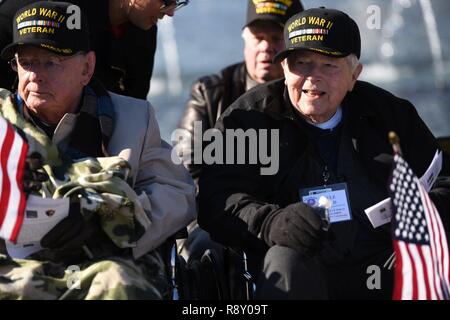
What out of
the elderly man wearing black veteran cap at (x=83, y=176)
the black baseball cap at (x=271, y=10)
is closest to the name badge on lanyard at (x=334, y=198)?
the elderly man wearing black veteran cap at (x=83, y=176)

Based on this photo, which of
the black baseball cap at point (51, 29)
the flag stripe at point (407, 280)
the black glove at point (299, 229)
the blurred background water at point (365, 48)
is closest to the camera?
the flag stripe at point (407, 280)

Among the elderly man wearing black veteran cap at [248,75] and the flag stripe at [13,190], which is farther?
the elderly man wearing black veteran cap at [248,75]

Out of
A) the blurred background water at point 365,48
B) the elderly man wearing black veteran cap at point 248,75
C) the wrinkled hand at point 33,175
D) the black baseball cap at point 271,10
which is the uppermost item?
the blurred background water at point 365,48

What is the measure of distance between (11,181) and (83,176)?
36 cm

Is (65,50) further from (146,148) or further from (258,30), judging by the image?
(258,30)

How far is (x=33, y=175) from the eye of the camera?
4.90 metres

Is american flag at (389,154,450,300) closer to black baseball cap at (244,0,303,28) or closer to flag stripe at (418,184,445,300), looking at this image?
flag stripe at (418,184,445,300)

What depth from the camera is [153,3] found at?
6176 millimetres

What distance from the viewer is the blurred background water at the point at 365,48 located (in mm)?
15258

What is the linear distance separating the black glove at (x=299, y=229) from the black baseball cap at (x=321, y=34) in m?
0.82

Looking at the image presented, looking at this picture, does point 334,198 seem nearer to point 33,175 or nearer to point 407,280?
point 407,280

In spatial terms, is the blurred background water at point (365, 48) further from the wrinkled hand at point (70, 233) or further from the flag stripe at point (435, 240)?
the flag stripe at point (435, 240)

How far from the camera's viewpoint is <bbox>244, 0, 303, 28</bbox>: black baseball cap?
7.22 m

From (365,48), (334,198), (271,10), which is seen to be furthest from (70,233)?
(365,48)
